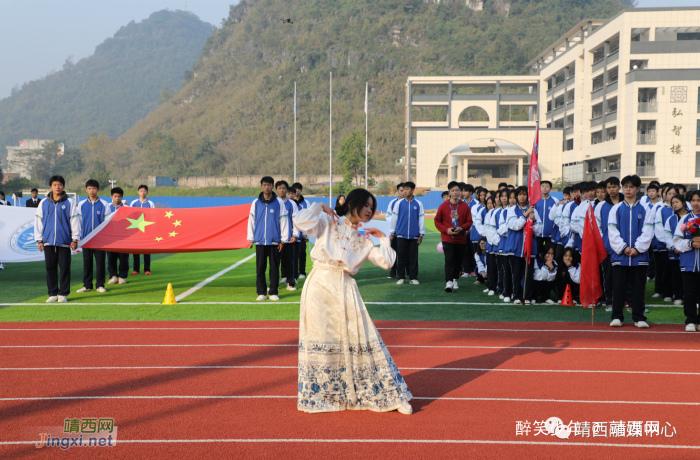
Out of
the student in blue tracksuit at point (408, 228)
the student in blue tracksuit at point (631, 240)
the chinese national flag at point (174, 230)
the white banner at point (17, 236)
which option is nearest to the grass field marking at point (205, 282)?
the chinese national flag at point (174, 230)

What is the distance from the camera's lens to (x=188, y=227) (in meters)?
10.8

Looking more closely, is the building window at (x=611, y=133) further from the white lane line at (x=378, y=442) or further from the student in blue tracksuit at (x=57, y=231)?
the white lane line at (x=378, y=442)

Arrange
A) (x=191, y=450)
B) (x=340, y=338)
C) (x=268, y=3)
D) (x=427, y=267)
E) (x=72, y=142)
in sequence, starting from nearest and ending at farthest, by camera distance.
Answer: (x=191, y=450) → (x=340, y=338) → (x=427, y=267) → (x=268, y=3) → (x=72, y=142)

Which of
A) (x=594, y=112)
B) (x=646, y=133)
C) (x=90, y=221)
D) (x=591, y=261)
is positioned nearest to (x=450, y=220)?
(x=591, y=261)

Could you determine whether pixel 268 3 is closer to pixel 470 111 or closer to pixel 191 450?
pixel 470 111

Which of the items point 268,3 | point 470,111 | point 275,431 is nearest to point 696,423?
Result: point 275,431

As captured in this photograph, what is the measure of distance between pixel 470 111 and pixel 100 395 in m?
84.1

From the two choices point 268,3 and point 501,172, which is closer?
point 501,172

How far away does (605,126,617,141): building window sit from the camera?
4731 cm

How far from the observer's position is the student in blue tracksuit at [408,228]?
1162 cm

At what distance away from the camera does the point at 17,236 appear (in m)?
11.8

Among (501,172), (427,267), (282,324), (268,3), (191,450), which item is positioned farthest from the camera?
(268,3)

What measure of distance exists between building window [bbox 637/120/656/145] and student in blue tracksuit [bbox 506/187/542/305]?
40463 mm

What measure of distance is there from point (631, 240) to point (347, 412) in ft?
15.9
